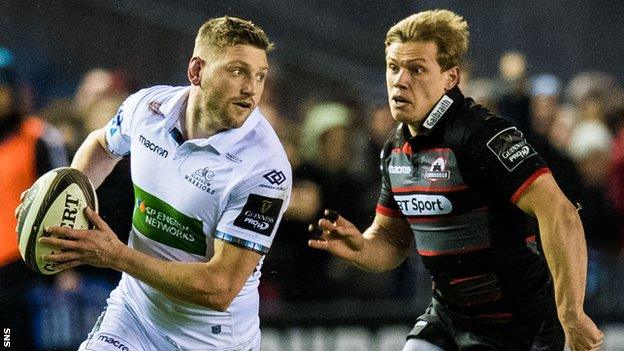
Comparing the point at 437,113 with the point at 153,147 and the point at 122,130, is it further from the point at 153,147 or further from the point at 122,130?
the point at 122,130

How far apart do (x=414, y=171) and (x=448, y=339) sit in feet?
2.39

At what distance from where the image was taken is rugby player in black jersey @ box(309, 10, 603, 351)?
5.22 meters

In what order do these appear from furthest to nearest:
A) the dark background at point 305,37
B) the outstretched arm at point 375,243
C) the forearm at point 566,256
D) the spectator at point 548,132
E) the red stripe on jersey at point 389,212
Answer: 1. the dark background at point 305,37
2. the spectator at point 548,132
3. the red stripe on jersey at point 389,212
4. the outstretched arm at point 375,243
5. the forearm at point 566,256

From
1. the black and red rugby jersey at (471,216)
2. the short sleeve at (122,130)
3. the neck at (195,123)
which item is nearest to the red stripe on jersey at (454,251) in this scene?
the black and red rugby jersey at (471,216)

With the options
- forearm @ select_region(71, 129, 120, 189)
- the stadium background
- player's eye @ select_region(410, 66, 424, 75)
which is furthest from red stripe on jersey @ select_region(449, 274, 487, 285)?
the stadium background

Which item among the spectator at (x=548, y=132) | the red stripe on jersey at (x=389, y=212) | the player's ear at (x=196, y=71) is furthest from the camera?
the spectator at (x=548, y=132)

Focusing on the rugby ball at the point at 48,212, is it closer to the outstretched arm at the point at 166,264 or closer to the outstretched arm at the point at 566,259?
the outstretched arm at the point at 166,264

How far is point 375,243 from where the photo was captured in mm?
5922

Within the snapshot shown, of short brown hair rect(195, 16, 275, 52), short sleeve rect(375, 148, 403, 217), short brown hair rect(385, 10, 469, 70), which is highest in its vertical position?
short brown hair rect(385, 10, 469, 70)

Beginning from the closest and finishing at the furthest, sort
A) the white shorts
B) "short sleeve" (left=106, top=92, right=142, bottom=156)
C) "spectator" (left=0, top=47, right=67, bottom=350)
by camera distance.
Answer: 1. the white shorts
2. "short sleeve" (left=106, top=92, right=142, bottom=156)
3. "spectator" (left=0, top=47, right=67, bottom=350)

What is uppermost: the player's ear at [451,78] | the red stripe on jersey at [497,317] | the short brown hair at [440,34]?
the short brown hair at [440,34]

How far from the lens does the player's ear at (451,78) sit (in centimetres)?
568

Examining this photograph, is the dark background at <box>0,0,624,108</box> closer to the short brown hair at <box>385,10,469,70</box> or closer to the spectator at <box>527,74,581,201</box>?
the spectator at <box>527,74,581,201</box>

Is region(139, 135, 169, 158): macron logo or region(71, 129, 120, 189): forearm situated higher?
region(139, 135, 169, 158): macron logo
